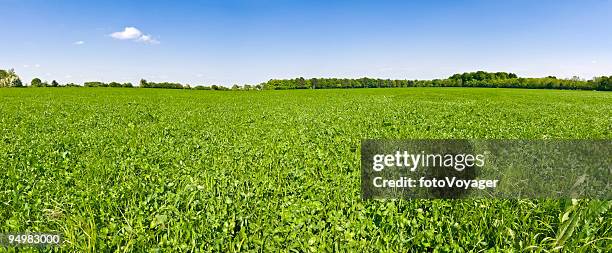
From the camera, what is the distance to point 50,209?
15.2 feet

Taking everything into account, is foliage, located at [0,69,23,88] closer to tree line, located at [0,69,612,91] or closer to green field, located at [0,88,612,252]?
tree line, located at [0,69,612,91]

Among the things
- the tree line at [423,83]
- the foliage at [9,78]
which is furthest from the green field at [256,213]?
the foliage at [9,78]

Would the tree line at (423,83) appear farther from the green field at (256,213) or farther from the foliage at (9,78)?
the green field at (256,213)

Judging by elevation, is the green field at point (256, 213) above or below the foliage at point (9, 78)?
below

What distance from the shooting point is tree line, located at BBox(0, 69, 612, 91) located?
10625 cm

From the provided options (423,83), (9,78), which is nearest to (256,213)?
(423,83)

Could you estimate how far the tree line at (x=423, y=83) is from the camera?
106 m

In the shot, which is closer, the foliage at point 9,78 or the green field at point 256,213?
the green field at point 256,213

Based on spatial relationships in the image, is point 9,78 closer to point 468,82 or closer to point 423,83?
point 423,83

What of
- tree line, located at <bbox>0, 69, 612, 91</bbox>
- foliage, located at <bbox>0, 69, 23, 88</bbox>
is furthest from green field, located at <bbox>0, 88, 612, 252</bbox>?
foliage, located at <bbox>0, 69, 23, 88</bbox>

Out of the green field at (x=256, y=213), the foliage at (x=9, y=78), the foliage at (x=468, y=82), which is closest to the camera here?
the green field at (x=256, y=213)

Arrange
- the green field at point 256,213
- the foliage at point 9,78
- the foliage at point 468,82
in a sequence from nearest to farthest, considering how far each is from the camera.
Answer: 1. the green field at point 256,213
2. the foliage at point 468,82
3. the foliage at point 9,78

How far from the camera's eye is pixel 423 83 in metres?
136

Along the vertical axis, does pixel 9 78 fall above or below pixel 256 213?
above
